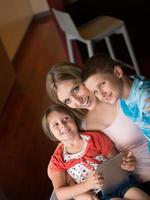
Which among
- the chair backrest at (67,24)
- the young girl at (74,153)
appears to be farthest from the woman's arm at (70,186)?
the chair backrest at (67,24)

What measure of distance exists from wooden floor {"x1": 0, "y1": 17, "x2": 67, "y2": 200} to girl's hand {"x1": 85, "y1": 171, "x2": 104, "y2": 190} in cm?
53

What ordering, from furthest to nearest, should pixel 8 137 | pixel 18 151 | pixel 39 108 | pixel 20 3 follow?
pixel 20 3 → pixel 39 108 → pixel 8 137 → pixel 18 151

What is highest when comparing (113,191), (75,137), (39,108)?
(75,137)

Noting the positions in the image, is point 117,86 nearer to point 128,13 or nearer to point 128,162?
point 128,162

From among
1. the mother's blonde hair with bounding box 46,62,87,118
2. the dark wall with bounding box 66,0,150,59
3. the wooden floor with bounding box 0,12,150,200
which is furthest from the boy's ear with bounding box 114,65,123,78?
the dark wall with bounding box 66,0,150,59

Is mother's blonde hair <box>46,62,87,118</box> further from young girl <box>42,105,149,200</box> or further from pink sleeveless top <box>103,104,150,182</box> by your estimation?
pink sleeveless top <box>103,104,150,182</box>

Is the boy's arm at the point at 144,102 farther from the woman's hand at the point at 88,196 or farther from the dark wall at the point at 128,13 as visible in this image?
the dark wall at the point at 128,13

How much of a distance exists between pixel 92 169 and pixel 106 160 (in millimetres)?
54

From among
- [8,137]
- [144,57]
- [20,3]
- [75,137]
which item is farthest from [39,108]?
[20,3]

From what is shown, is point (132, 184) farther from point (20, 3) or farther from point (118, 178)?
point (20, 3)

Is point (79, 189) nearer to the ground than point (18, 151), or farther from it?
farther from it

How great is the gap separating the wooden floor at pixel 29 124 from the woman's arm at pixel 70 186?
44 centimetres

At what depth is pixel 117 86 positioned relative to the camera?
3.47 ft

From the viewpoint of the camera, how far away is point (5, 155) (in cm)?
249
